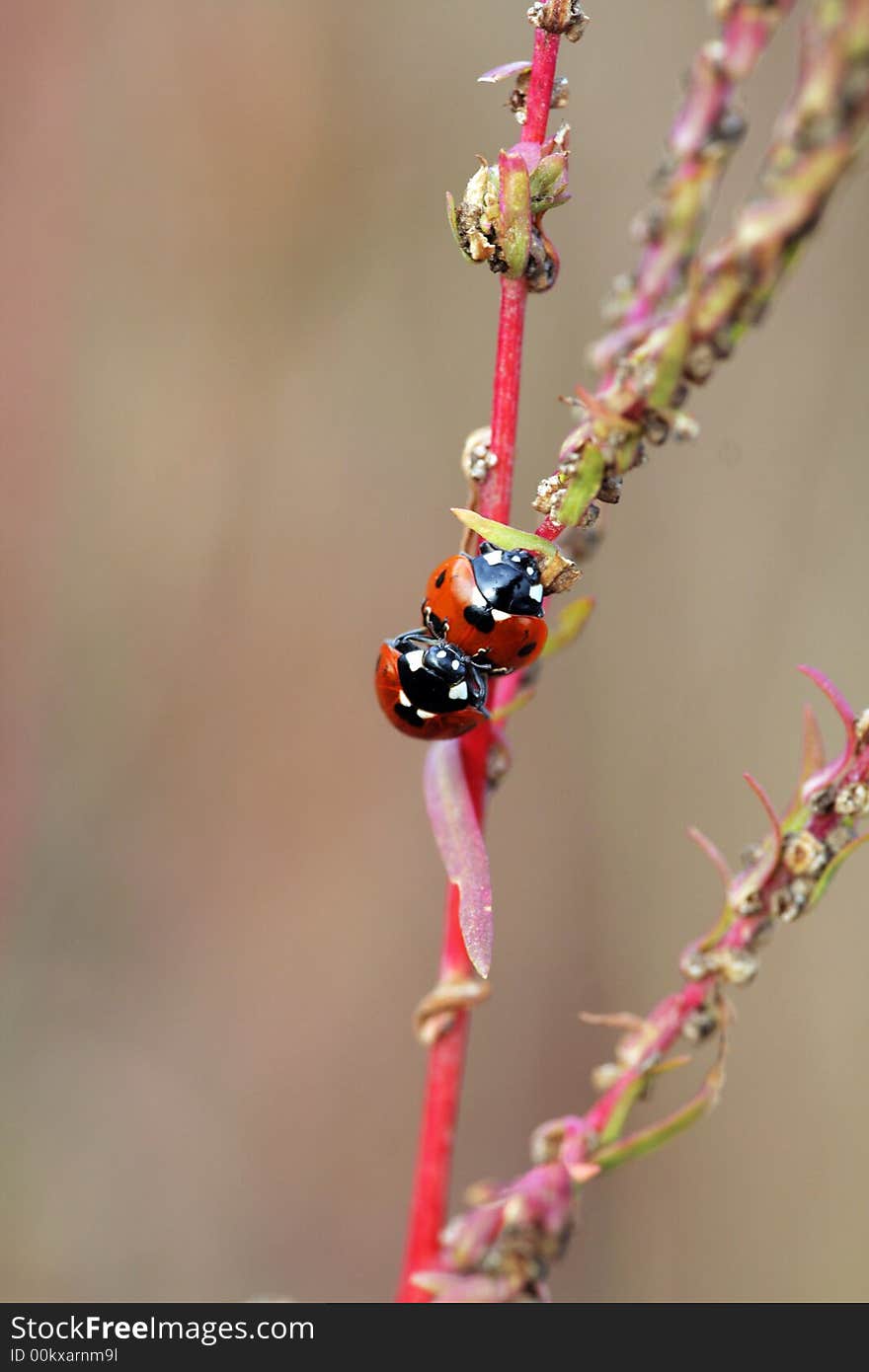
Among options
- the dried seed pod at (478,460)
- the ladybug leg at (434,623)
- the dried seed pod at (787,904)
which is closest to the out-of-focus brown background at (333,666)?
the ladybug leg at (434,623)

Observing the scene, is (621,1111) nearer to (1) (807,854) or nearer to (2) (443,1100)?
(2) (443,1100)

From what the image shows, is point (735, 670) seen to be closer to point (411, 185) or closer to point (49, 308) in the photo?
point (411, 185)

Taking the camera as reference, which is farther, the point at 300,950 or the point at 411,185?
the point at 300,950

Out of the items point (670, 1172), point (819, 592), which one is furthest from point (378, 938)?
point (819, 592)

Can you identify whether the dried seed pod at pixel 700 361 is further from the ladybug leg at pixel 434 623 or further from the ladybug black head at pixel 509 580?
the ladybug leg at pixel 434 623

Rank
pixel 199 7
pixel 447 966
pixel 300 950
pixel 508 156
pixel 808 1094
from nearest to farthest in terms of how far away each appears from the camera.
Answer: pixel 508 156, pixel 447 966, pixel 199 7, pixel 808 1094, pixel 300 950

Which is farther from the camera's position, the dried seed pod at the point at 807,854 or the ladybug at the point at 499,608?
the ladybug at the point at 499,608

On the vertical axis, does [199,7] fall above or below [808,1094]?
above
